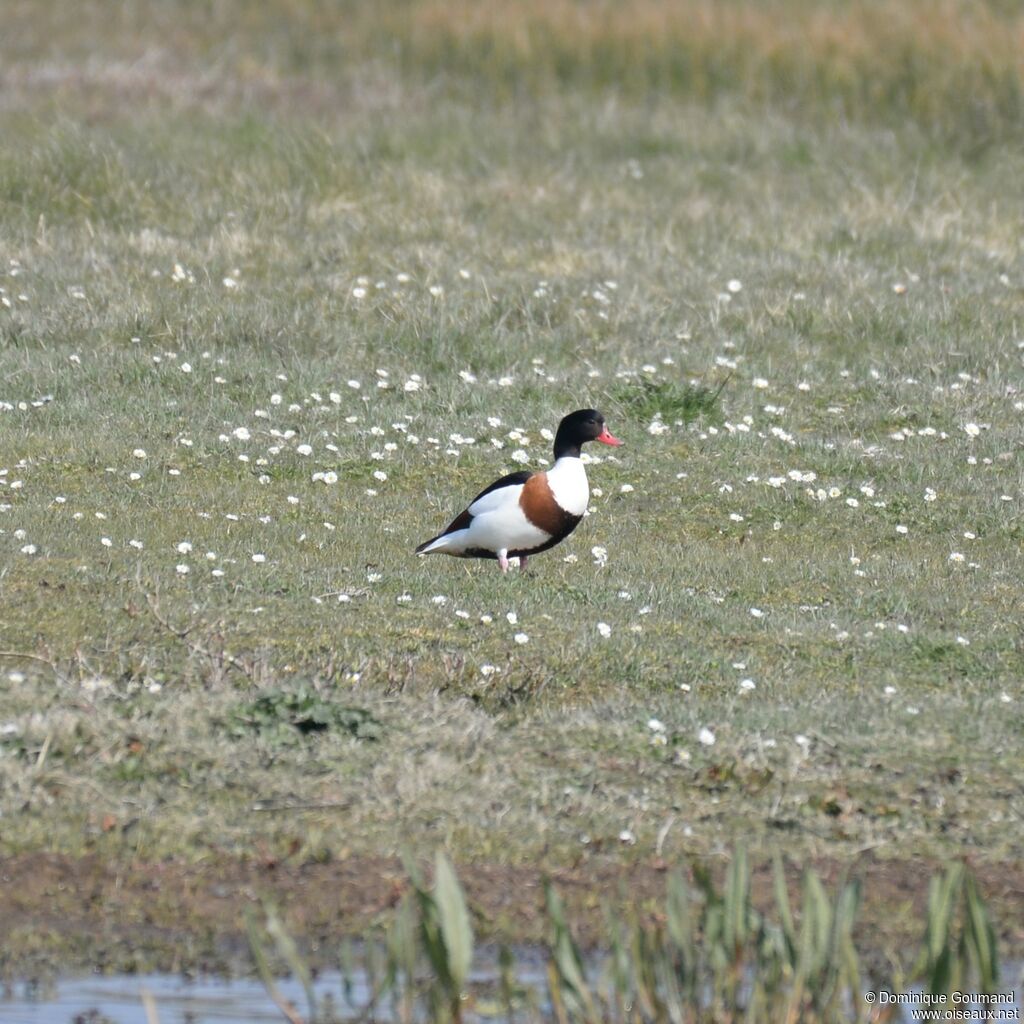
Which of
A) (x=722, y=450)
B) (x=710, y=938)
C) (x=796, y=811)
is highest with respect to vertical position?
(x=710, y=938)

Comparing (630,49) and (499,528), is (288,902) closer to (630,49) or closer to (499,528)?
(499,528)

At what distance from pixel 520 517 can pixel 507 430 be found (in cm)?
359

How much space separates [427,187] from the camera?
18938 mm

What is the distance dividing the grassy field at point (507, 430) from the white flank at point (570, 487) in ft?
1.35

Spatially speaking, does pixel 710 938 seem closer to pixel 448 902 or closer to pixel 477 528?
pixel 448 902

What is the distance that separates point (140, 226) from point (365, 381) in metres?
4.32

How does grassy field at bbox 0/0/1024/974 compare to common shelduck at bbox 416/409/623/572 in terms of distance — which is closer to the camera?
grassy field at bbox 0/0/1024/974

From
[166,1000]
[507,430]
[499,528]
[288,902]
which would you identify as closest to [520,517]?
[499,528]

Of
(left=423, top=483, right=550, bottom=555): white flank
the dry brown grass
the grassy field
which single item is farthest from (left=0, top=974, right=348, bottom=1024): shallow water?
the dry brown grass

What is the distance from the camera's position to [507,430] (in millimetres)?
13727

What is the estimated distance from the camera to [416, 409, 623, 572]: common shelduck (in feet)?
33.5

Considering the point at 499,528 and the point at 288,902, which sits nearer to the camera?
the point at 288,902

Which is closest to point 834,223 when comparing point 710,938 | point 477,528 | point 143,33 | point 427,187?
point 427,187

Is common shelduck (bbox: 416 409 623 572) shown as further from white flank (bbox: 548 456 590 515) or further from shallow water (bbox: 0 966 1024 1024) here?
shallow water (bbox: 0 966 1024 1024)
